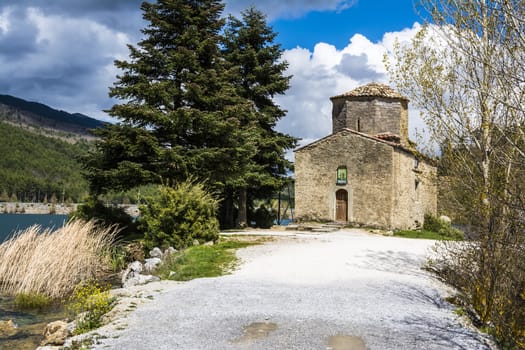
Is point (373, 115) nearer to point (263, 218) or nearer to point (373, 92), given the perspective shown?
point (373, 92)

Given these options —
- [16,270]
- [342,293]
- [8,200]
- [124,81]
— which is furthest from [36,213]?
[342,293]

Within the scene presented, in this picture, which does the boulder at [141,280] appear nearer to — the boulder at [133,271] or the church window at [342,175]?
the boulder at [133,271]

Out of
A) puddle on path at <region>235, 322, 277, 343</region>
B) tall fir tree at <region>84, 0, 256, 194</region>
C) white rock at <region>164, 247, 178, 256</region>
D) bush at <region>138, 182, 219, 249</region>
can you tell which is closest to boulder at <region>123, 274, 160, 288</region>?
white rock at <region>164, 247, 178, 256</region>

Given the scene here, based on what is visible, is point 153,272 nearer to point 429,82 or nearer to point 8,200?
point 429,82

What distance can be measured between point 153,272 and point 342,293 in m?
5.52

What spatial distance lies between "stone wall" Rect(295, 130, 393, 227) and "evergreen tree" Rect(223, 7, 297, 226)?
1.48 m

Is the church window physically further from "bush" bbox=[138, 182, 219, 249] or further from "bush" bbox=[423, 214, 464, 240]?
"bush" bbox=[138, 182, 219, 249]

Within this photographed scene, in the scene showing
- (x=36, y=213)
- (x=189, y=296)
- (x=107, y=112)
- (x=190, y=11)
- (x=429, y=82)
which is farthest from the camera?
(x=36, y=213)

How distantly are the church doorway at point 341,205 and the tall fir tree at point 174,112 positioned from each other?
282 inches

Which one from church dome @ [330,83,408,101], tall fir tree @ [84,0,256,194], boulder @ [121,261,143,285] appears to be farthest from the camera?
church dome @ [330,83,408,101]

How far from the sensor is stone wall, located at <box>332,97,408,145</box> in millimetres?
29156

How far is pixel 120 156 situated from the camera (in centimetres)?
2048

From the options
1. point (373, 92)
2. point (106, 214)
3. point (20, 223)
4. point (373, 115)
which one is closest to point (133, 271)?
point (106, 214)

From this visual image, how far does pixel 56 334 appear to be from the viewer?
747 cm
